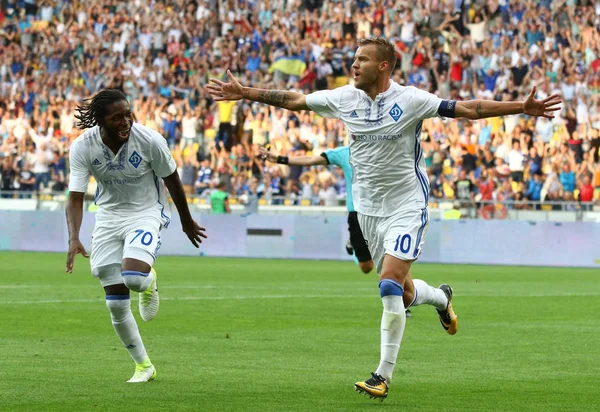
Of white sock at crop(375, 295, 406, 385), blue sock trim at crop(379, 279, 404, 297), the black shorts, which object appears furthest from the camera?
the black shorts

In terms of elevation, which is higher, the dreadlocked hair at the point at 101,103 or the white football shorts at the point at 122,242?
the dreadlocked hair at the point at 101,103

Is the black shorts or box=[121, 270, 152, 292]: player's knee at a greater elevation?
box=[121, 270, 152, 292]: player's knee

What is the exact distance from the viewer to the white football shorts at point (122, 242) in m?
9.59

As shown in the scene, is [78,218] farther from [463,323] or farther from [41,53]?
[41,53]

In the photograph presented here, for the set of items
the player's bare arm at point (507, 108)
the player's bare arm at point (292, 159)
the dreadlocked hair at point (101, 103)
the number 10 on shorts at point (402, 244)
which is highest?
the player's bare arm at point (507, 108)

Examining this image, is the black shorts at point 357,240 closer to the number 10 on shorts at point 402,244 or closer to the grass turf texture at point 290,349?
the grass turf texture at point 290,349

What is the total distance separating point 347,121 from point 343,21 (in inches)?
1026

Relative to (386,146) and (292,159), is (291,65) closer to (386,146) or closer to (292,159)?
(292,159)

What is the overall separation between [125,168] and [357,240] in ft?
22.1

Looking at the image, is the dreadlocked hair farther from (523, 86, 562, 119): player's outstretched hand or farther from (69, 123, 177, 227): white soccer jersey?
(523, 86, 562, 119): player's outstretched hand

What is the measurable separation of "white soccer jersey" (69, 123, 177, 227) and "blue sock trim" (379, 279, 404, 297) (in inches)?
73.5

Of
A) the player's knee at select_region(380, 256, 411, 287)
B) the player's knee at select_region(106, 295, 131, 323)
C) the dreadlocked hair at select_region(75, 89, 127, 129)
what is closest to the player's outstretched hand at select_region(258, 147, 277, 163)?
the dreadlocked hair at select_region(75, 89, 127, 129)

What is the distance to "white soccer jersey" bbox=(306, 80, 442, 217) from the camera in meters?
9.27

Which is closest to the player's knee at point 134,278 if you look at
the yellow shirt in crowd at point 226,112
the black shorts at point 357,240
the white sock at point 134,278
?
the white sock at point 134,278
